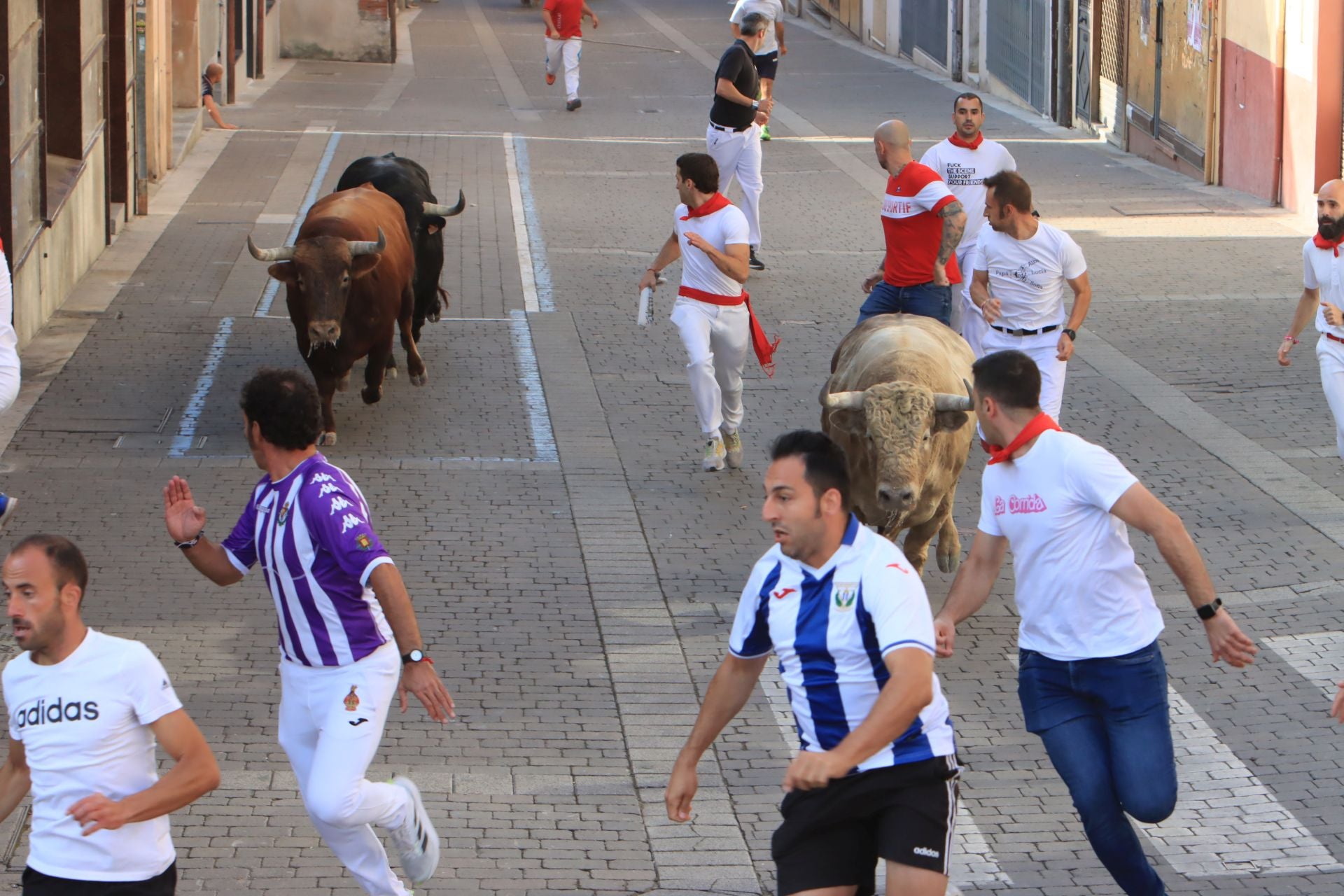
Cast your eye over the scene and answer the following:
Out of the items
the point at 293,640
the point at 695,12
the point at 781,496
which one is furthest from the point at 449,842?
the point at 695,12

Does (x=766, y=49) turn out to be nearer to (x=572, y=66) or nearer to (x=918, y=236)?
(x=572, y=66)

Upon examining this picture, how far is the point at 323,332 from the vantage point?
1202 centimetres

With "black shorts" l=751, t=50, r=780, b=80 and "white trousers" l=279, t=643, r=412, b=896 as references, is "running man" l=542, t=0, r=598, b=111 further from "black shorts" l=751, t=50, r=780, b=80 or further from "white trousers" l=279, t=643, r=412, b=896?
"white trousers" l=279, t=643, r=412, b=896

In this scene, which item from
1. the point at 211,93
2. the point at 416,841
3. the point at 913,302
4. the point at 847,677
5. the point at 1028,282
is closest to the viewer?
the point at 847,677

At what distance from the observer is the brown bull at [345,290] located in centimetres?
1221

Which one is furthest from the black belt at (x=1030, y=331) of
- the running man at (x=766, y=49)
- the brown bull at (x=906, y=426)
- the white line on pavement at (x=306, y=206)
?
the running man at (x=766, y=49)

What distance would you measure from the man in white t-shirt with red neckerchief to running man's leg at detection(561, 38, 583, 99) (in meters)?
18.1

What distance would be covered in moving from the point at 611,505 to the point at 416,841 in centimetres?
515

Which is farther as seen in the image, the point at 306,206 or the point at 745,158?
the point at 306,206

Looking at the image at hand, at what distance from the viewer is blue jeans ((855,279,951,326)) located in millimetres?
11688

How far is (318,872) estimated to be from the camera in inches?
261

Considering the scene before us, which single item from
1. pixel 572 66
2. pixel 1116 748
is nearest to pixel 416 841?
→ pixel 1116 748

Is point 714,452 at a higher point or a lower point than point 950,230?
lower

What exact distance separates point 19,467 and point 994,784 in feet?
23.3
